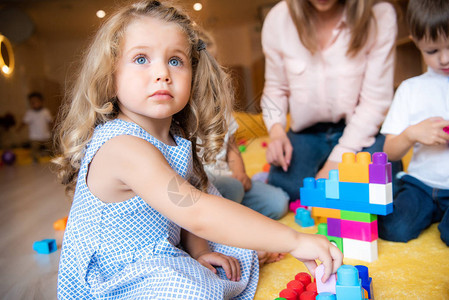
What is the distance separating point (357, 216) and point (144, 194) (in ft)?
1.38

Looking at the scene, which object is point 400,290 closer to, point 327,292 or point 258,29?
point 327,292

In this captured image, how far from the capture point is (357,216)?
0.77m

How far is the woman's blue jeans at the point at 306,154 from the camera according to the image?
3.85ft

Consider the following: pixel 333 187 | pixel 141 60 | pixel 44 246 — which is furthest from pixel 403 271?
pixel 44 246

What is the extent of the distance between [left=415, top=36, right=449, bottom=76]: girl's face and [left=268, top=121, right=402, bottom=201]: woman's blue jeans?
1.13 ft

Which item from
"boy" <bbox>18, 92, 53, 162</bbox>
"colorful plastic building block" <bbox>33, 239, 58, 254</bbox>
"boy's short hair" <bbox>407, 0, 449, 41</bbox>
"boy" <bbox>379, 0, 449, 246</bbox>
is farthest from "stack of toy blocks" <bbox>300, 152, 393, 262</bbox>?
"boy" <bbox>18, 92, 53, 162</bbox>

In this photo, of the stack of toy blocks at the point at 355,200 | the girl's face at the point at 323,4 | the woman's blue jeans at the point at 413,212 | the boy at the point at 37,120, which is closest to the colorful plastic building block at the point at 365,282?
the stack of toy blocks at the point at 355,200

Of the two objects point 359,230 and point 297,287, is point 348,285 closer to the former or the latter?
point 297,287

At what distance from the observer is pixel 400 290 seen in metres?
0.64

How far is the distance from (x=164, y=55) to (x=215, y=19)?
192cm

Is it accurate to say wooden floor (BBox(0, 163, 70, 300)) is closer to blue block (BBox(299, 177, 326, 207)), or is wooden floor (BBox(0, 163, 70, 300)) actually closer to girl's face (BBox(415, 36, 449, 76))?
blue block (BBox(299, 177, 326, 207))

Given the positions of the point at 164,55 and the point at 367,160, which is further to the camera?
the point at 367,160

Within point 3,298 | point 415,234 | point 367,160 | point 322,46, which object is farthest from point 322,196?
point 3,298

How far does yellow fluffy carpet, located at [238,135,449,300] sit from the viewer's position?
634 millimetres
